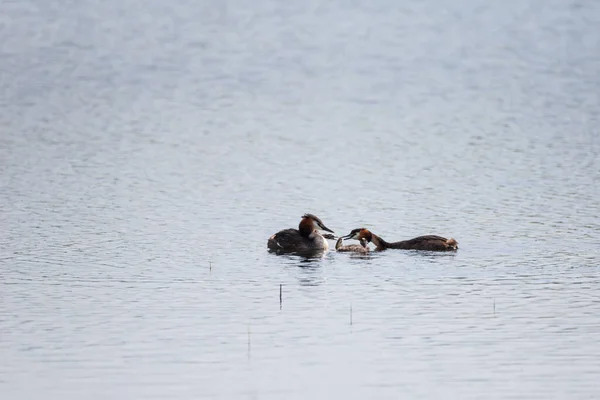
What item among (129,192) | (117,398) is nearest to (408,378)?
(117,398)

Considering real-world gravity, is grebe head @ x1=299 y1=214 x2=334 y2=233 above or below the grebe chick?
above

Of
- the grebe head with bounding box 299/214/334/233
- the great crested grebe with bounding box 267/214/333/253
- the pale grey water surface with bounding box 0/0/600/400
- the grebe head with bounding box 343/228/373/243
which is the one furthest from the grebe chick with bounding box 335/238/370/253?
the pale grey water surface with bounding box 0/0/600/400

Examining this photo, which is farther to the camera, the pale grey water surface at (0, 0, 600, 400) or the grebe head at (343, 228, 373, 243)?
the grebe head at (343, 228, 373, 243)

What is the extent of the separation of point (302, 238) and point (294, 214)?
107 inches

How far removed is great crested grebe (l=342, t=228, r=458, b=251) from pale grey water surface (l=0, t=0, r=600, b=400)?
0.35m

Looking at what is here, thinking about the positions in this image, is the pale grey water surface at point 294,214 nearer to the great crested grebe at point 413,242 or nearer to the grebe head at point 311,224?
the great crested grebe at point 413,242

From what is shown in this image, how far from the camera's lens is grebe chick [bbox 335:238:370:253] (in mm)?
20625

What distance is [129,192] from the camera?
25.8m

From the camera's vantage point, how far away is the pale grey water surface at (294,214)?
1273cm

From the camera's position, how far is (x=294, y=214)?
2353 cm

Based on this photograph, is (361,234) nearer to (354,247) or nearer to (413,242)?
(354,247)

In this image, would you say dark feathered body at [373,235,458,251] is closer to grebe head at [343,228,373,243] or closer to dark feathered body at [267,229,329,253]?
grebe head at [343,228,373,243]

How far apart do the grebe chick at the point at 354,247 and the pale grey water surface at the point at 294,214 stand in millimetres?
953

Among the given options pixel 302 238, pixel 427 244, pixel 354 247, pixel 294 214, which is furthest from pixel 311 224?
pixel 294 214
